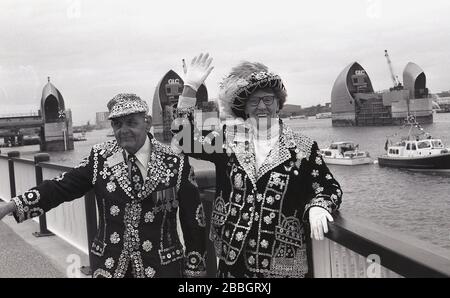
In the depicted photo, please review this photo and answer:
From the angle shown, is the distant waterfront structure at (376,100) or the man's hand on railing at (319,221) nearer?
the man's hand on railing at (319,221)

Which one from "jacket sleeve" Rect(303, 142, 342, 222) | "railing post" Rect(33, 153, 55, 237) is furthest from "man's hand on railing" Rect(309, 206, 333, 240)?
"railing post" Rect(33, 153, 55, 237)

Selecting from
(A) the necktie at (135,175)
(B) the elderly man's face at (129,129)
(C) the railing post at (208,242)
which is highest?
(B) the elderly man's face at (129,129)

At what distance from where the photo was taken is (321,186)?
2303 mm

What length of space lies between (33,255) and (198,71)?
140 inches

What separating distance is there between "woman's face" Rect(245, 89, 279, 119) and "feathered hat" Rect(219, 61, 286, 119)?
2 centimetres

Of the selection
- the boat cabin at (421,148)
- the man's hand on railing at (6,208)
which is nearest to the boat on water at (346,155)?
the boat cabin at (421,148)

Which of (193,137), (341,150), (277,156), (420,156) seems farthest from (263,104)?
(341,150)

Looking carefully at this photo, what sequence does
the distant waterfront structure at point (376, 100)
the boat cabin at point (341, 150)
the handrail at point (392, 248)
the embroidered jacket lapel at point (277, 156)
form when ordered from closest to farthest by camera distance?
1. the handrail at point (392, 248)
2. the embroidered jacket lapel at point (277, 156)
3. the boat cabin at point (341, 150)
4. the distant waterfront structure at point (376, 100)

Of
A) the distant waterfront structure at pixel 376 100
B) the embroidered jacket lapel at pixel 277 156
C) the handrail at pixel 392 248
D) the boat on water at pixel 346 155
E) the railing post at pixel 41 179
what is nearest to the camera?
the handrail at pixel 392 248

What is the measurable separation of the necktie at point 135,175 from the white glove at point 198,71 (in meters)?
0.47

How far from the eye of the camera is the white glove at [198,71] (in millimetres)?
2680

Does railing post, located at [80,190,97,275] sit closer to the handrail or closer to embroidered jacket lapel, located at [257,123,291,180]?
embroidered jacket lapel, located at [257,123,291,180]

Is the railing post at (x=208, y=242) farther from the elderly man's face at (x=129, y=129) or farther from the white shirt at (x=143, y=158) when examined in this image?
the elderly man's face at (x=129, y=129)
